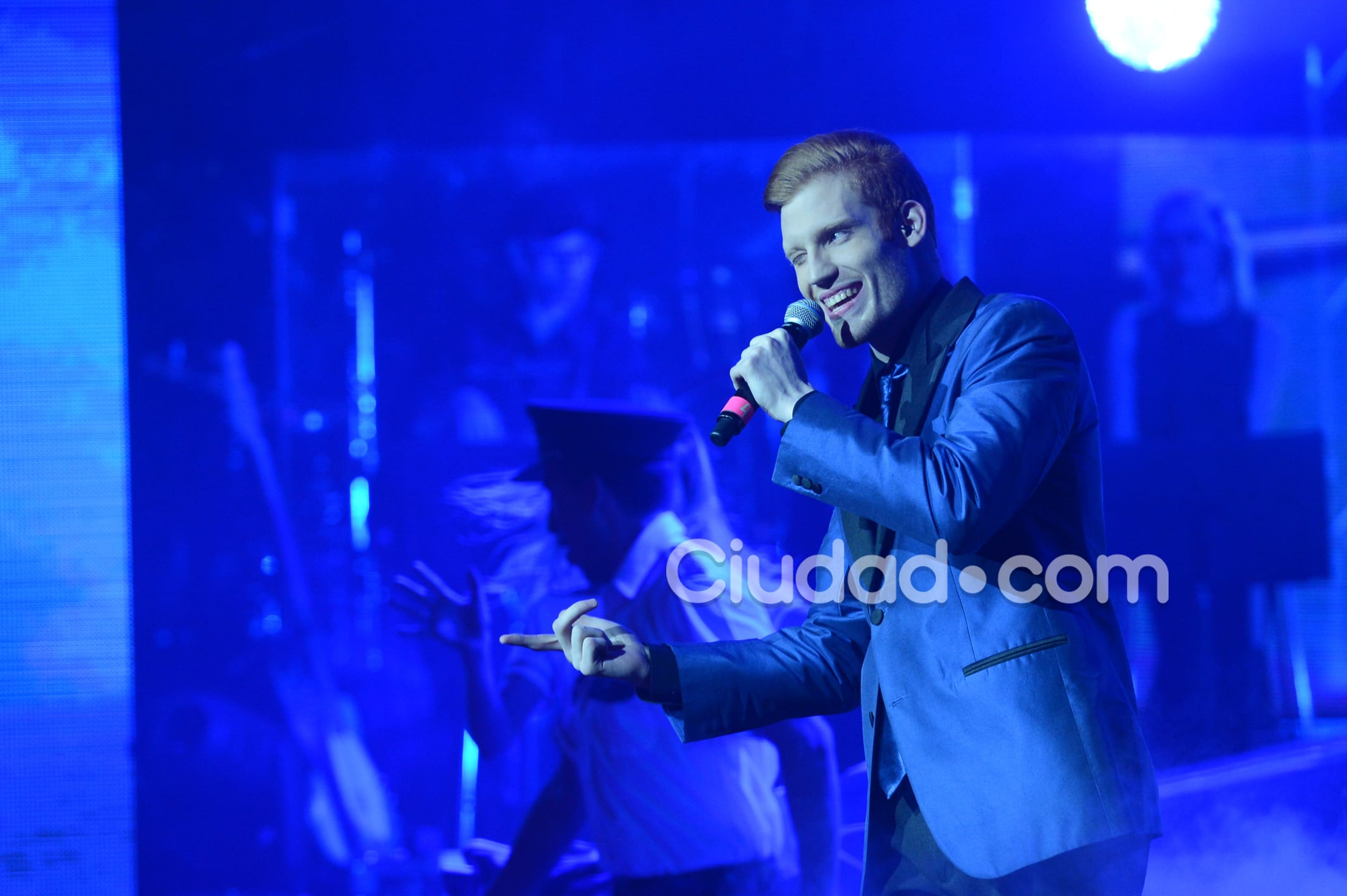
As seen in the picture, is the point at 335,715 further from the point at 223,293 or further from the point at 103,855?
the point at 223,293

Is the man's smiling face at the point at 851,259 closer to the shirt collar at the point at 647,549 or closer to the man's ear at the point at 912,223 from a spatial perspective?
the man's ear at the point at 912,223

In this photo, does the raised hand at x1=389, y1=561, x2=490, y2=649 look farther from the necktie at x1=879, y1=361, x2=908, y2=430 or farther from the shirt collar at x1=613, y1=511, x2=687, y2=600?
the necktie at x1=879, y1=361, x2=908, y2=430

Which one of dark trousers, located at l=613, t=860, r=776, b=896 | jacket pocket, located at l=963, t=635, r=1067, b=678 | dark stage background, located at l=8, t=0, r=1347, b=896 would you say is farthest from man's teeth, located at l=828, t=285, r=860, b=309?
dark trousers, located at l=613, t=860, r=776, b=896

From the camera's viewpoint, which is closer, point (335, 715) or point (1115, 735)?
point (1115, 735)

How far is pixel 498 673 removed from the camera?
8.80ft

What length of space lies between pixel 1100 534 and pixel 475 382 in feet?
5.97

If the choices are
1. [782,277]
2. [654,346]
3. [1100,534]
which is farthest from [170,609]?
[1100,534]

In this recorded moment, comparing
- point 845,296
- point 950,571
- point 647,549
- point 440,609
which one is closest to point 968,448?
point 950,571

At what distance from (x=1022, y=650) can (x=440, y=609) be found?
1878mm

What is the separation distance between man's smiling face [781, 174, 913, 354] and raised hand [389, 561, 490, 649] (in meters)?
1.63

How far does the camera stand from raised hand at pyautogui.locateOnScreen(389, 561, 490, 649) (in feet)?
8.79

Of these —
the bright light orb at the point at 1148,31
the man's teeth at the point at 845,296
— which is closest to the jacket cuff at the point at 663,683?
the man's teeth at the point at 845,296

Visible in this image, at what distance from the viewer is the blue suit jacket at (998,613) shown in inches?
41.3

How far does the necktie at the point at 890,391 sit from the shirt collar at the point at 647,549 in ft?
4.58
